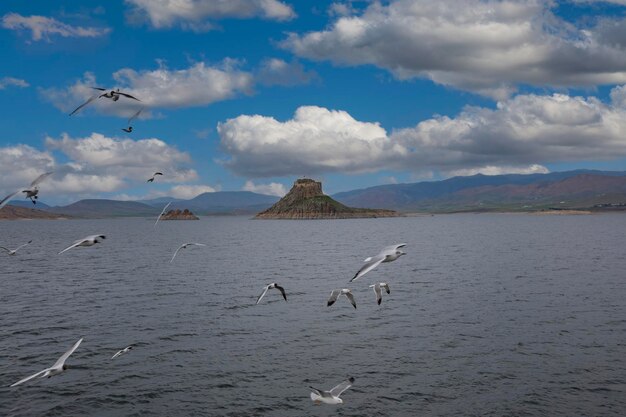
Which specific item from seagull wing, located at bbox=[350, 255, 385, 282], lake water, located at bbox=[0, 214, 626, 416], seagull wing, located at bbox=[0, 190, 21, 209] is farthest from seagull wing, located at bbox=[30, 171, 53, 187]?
seagull wing, located at bbox=[350, 255, 385, 282]

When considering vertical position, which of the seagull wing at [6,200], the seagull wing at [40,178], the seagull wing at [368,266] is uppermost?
the seagull wing at [40,178]

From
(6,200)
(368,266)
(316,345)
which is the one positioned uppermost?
(6,200)

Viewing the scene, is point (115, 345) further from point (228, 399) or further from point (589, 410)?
point (589, 410)

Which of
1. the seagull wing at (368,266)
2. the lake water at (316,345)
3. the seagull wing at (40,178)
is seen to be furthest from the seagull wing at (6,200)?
the seagull wing at (368,266)

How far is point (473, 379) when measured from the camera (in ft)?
98.9

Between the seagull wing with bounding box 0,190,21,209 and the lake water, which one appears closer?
the seagull wing with bounding box 0,190,21,209

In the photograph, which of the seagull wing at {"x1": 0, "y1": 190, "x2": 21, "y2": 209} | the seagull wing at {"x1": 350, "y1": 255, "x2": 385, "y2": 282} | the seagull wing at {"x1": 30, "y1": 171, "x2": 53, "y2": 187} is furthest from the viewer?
the seagull wing at {"x1": 30, "y1": 171, "x2": 53, "y2": 187}

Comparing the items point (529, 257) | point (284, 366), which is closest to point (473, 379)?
point (284, 366)

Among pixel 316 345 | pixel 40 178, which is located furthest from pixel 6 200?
pixel 316 345

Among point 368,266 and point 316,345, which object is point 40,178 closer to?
point 368,266

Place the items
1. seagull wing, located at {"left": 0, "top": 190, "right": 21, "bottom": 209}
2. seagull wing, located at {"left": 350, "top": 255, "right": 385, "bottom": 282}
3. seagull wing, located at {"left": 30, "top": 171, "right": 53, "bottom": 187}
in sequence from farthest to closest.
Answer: seagull wing, located at {"left": 30, "top": 171, "right": 53, "bottom": 187} → seagull wing, located at {"left": 0, "top": 190, "right": 21, "bottom": 209} → seagull wing, located at {"left": 350, "top": 255, "right": 385, "bottom": 282}

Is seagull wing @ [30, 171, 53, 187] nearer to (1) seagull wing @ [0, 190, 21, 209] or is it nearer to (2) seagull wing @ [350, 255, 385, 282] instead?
(1) seagull wing @ [0, 190, 21, 209]

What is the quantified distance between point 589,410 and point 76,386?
94.8 ft

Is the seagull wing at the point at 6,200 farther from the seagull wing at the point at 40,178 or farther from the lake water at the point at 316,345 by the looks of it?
the lake water at the point at 316,345
